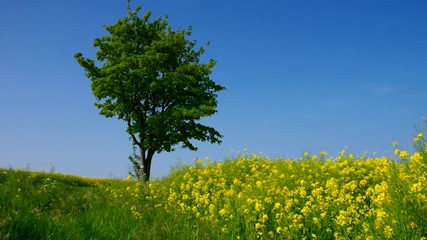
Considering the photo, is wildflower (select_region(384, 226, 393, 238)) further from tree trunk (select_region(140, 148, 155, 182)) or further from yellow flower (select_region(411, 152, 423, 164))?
tree trunk (select_region(140, 148, 155, 182))

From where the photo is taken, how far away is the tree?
95.3 ft

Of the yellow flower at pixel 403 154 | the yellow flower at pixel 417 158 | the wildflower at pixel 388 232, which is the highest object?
the yellow flower at pixel 403 154

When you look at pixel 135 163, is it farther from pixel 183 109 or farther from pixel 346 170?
pixel 346 170

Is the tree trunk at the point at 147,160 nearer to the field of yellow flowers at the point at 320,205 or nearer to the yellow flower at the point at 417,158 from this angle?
the field of yellow flowers at the point at 320,205

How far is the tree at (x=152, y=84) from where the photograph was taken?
2906 centimetres

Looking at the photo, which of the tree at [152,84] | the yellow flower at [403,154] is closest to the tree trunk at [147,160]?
the tree at [152,84]

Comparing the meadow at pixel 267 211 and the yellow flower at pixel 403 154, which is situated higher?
the yellow flower at pixel 403 154

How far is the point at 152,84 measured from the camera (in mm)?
28234

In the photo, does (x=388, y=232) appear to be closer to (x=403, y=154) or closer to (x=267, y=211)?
(x=403, y=154)

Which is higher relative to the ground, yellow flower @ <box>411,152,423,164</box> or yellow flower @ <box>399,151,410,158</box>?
yellow flower @ <box>399,151,410,158</box>

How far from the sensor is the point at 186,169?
58.6ft

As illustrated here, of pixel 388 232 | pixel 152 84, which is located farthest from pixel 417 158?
pixel 152 84

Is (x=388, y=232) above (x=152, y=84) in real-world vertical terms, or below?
below

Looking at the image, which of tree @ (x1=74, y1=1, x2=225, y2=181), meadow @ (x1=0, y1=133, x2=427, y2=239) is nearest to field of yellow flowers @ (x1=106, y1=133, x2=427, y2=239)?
meadow @ (x1=0, y1=133, x2=427, y2=239)
